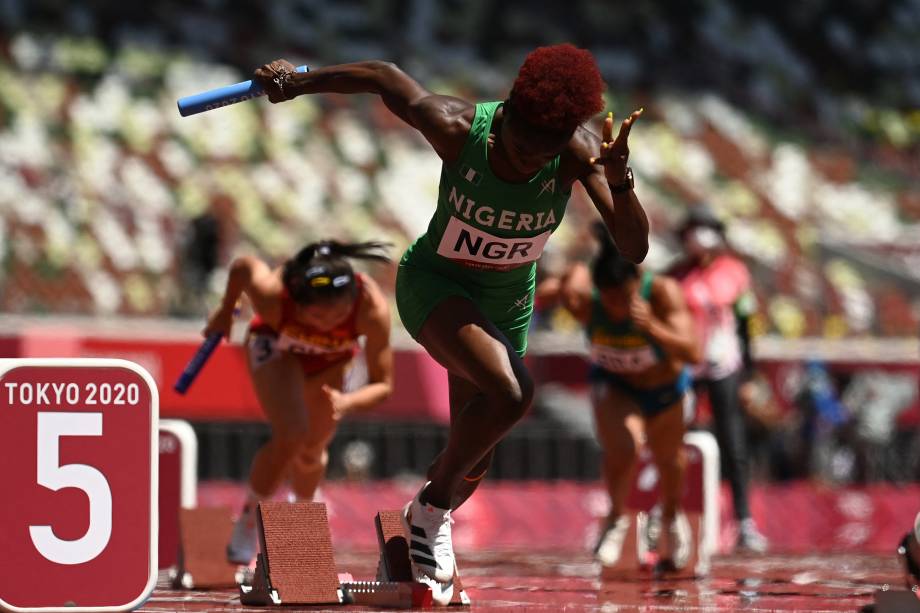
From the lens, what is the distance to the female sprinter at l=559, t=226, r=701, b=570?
34.6 feet

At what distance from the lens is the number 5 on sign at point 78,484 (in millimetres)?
5969

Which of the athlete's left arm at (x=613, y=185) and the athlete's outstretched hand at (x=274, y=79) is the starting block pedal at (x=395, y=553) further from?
the athlete's outstretched hand at (x=274, y=79)

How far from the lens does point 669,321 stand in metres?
10.7

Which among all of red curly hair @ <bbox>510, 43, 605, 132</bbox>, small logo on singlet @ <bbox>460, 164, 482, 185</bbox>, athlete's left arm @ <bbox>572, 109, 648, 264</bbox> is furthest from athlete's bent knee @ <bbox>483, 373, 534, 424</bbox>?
red curly hair @ <bbox>510, 43, 605, 132</bbox>

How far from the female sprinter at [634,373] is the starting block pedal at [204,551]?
261 cm

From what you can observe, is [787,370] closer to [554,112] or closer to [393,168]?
[393,168]

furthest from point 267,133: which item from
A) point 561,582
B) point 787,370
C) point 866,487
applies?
point 561,582

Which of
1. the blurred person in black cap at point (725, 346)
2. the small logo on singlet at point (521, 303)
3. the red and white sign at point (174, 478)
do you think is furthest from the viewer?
the blurred person in black cap at point (725, 346)

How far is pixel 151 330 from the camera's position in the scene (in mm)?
19469

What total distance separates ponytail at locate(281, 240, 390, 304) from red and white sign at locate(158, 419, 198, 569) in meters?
2.53

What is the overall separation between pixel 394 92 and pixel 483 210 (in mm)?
613

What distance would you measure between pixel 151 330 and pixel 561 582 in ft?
35.7

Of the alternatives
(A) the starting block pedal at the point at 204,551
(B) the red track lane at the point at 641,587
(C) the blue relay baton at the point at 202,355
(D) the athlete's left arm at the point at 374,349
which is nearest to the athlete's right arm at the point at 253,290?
(C) the blue relay baton at the point at 202,355

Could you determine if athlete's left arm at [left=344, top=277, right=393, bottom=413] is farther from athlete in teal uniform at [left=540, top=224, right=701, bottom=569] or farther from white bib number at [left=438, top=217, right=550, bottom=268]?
white bib number at [left=438, top=217, right=550, bottom=268]
